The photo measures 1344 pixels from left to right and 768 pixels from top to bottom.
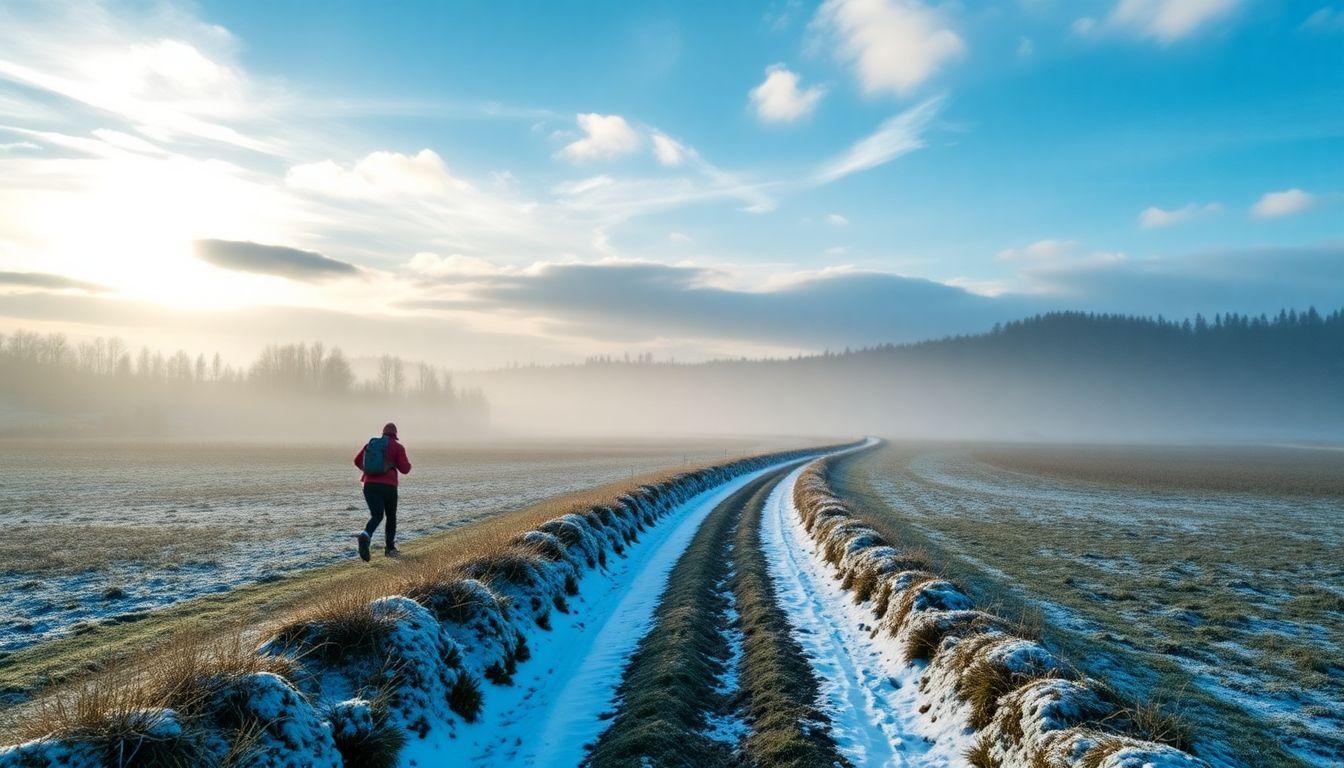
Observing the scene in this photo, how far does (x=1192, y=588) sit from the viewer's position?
13.7 m

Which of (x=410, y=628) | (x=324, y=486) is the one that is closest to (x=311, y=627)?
(x=410, y=628)

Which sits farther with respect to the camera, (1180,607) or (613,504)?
(613,504)

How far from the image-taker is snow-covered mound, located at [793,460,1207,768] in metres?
5.26

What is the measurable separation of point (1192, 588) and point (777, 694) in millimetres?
11392

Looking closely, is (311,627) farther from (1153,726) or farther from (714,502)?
(714,502)

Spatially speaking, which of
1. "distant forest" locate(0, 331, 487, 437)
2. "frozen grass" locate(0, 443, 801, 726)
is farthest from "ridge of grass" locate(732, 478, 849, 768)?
"distant forest" locate(0, 331, 487, 437)

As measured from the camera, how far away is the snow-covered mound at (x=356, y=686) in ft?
14.3

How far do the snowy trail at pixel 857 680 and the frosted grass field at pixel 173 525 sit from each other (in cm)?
1102

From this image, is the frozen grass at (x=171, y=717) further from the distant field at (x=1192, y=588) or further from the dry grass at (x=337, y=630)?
the distant field at (x=1192, y=588)

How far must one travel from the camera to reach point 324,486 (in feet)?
115

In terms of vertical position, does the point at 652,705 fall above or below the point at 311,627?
below

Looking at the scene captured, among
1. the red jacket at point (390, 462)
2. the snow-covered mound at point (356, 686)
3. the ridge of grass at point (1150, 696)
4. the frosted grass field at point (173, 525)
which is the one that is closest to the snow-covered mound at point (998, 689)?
the ridge of grass at point (1150, 696)

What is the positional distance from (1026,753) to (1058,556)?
46.1 ft

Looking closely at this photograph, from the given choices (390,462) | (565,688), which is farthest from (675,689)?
(390,462)
